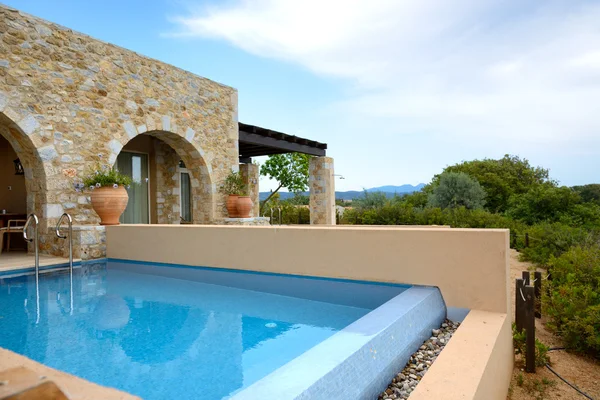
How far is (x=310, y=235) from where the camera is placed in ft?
13.1

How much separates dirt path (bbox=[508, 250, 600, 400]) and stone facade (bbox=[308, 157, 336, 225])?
874 centimetres

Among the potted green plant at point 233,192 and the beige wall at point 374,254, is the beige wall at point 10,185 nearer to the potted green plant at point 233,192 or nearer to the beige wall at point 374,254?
the potted green plant at point 233,192

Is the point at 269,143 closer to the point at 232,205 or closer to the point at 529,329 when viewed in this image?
the point at 232,205

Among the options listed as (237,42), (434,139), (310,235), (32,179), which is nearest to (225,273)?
(310,235)

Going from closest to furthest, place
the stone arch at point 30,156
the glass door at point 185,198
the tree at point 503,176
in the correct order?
the stone arch at point 30,156, the glass door at point 185,198, the tree at point 503,176

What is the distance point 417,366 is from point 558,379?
2.02 m

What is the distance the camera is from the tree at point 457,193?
15.4 metres

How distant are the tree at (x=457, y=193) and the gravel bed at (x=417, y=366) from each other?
43.3 feet

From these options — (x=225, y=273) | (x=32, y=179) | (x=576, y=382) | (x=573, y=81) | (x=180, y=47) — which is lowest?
(x=576, y=382)

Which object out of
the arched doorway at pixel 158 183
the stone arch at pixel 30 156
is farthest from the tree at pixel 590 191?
the stone arch at pixel 30 156

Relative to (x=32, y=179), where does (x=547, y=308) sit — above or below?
below

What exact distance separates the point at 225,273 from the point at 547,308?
152 inches

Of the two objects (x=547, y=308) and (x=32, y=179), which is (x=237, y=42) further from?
(x=547, y=308)

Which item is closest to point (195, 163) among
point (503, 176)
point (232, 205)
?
point (232, 205)
